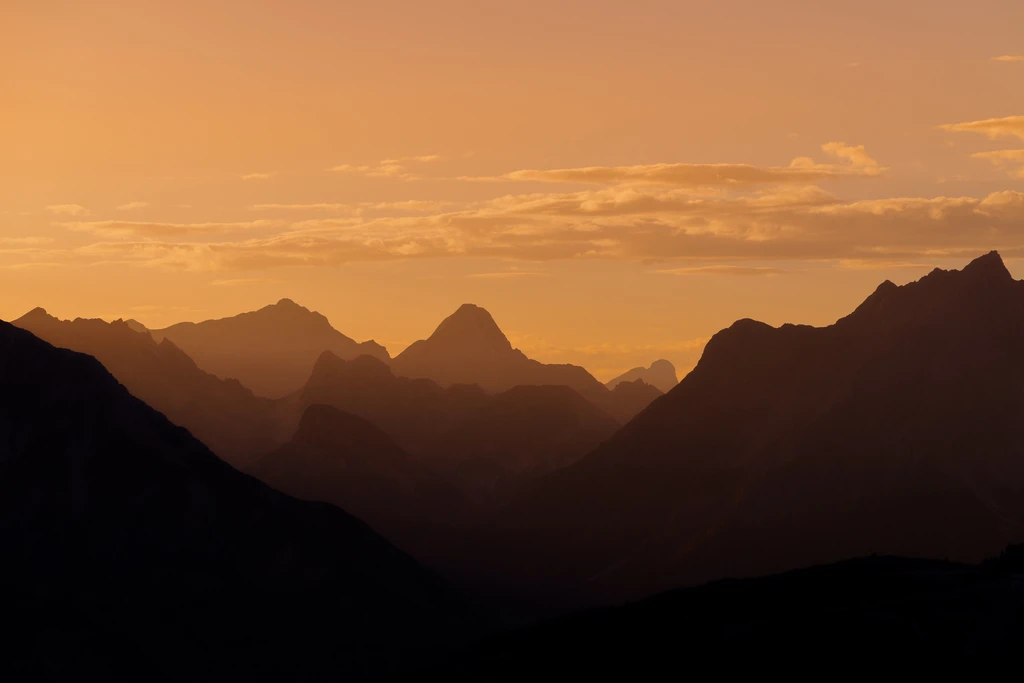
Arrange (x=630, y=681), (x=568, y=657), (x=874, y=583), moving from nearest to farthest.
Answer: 1. (x=630, y=681)
2. (x=568, y=657)
3. (x=874, y=583)

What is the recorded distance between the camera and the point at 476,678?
385 feet

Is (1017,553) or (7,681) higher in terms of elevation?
(1017,553)

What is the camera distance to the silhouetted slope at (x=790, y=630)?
106062mm

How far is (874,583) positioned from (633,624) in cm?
2348

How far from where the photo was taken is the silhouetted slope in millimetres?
106062

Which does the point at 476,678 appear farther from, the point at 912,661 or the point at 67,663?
the point at 67,663

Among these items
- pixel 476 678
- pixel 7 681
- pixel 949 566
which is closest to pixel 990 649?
pixel 949 566

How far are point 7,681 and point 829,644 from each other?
129 m

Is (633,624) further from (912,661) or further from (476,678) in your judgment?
(912,661)

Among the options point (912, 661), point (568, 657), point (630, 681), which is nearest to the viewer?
point (912, 661)

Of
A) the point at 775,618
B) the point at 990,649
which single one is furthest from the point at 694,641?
the point at 990,649

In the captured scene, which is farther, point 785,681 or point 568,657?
point 568,657

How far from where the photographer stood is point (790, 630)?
368 ft

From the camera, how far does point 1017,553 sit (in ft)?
436
